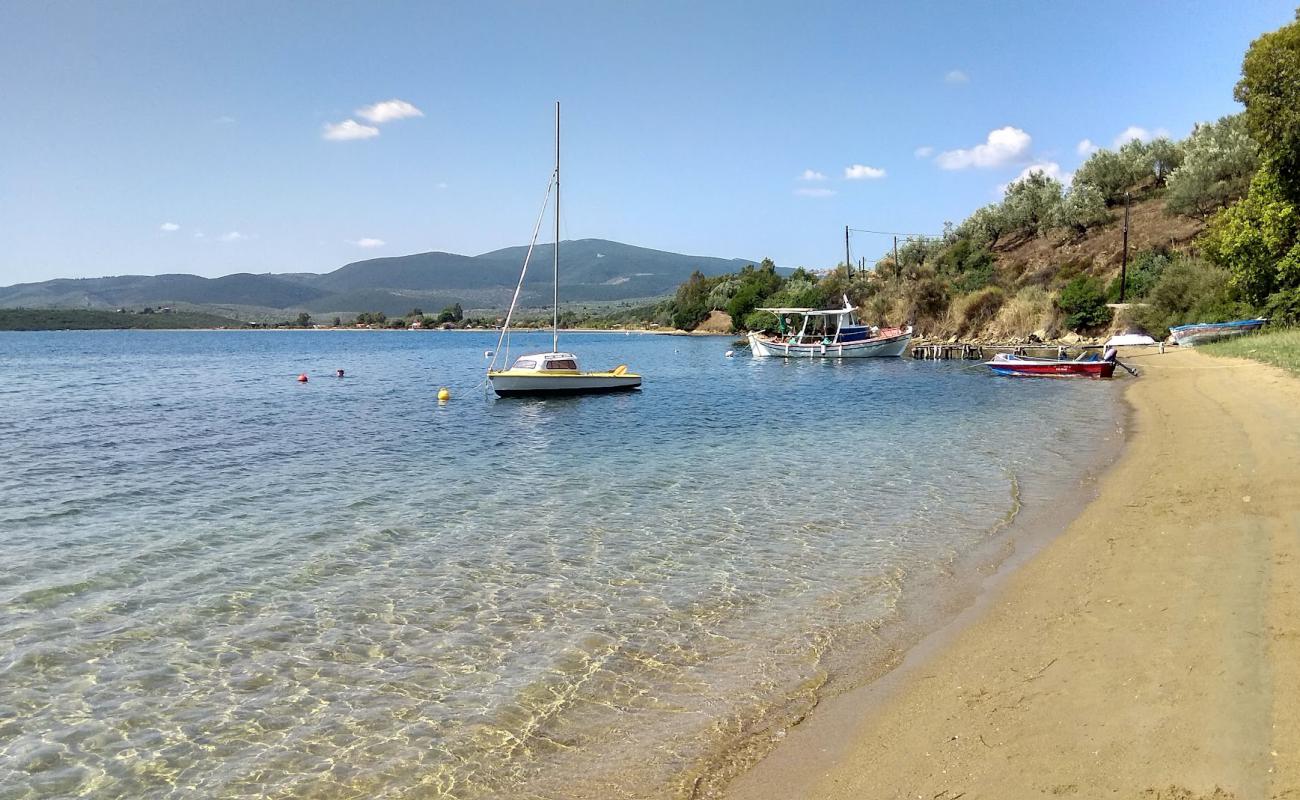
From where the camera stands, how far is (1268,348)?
111 ft

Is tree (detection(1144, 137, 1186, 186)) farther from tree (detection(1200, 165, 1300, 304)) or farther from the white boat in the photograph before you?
the white boat

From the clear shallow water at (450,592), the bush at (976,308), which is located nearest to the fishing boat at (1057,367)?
the clear shallow water at (450,592)

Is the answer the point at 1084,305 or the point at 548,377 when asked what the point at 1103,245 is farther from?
the point at 548,377

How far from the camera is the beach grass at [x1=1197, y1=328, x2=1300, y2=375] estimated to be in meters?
28.6

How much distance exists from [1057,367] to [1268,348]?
8.85 metres

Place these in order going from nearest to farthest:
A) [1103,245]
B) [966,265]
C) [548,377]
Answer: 1. [548,377]
2. [1103,245]
3. [966,265]

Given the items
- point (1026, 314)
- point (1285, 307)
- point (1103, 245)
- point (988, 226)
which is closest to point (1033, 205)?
point (988, 226)

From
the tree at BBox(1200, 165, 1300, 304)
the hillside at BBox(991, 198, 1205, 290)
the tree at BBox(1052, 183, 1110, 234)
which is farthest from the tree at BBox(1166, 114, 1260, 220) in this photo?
the tree at BBox(1200, 165, 1300, 304)

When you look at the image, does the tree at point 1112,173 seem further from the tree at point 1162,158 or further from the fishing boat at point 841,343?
the fishing boat at point 841,343

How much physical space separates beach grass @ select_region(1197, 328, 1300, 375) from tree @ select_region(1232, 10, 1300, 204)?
739 cm

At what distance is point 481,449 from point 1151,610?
55.4 ft

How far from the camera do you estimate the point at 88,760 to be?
19.4 ft

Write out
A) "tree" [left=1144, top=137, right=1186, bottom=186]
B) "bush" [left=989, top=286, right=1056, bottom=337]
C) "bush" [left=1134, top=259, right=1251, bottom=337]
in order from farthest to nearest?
"tree" [left=1144, top=137, right=1186, bottom=186] < "bush" [left=989, top=286, right=1056, bottom=337] < "bush" [left=1134, top=259, right=1251, bottom=337]

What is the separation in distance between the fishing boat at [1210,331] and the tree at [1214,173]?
73.8ft
